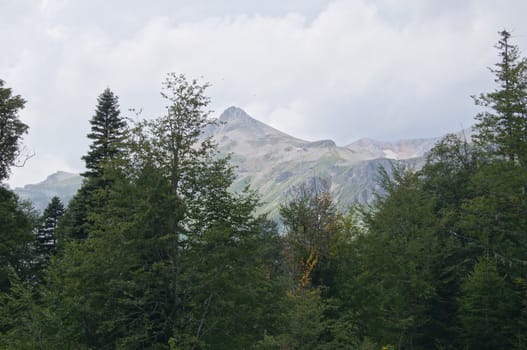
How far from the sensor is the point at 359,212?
3259 centimetres

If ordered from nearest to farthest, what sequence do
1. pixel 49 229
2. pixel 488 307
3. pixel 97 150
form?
pixel 488 307 < pixel 97 150 < pixel 49 229

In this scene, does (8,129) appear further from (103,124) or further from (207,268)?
(207,268)

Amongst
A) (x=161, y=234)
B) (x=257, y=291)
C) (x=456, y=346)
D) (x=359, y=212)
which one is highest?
(x=359, y=212)

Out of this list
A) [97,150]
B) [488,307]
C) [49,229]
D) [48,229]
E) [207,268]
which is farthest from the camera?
[48,229]

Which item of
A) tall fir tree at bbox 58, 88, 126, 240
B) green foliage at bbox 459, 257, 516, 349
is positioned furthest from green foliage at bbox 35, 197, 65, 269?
green foliage at bbox 459, 257, 516, 349

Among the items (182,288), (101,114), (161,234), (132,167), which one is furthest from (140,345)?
(101,114)

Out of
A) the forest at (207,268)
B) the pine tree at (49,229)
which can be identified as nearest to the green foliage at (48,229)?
the pine tree at (49,229)

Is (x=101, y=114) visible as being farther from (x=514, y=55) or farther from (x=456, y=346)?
(x=456, y=346)

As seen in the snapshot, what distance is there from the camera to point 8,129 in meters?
26.0

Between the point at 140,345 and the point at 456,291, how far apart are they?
71.5 feet

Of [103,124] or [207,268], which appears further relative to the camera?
[103,124]

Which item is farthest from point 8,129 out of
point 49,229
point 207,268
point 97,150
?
point 49,229

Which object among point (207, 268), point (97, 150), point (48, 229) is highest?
point (97, 150)

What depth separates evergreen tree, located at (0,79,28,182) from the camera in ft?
84.0
